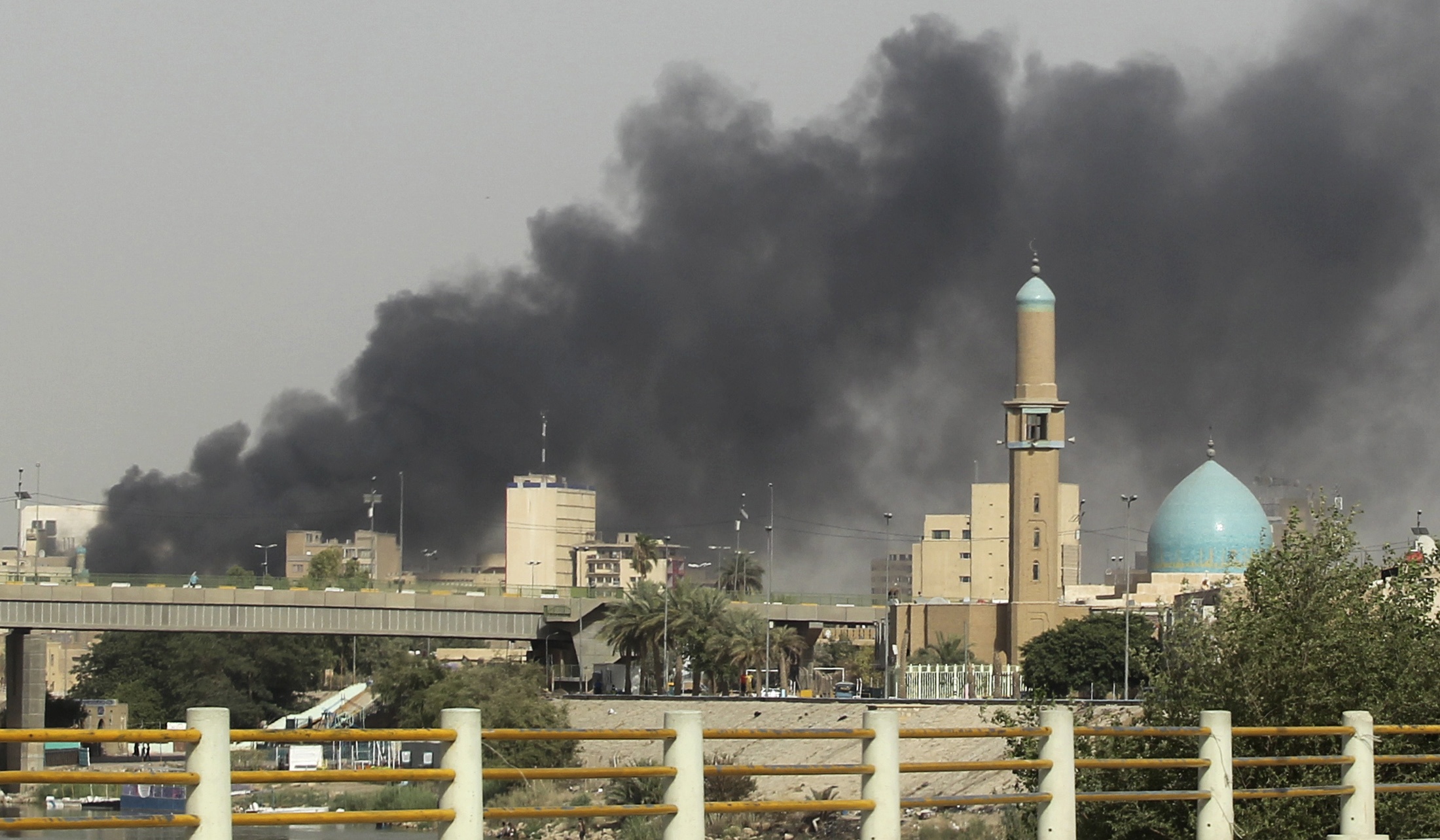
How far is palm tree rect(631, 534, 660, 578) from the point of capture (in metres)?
158

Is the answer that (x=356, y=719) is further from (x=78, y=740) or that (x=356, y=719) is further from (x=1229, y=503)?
(x=78, y=740)

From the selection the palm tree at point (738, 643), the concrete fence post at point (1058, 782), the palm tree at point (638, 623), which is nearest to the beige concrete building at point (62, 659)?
the palm tree at point (638, 623)

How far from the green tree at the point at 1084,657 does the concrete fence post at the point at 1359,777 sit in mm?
80909

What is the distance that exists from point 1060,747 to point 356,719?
108191mm

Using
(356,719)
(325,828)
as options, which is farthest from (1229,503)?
(325,828)

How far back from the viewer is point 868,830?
36.7 feet

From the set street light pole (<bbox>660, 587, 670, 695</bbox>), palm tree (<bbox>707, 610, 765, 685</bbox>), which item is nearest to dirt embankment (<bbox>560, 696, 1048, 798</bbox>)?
street light pole (<bbox>660, 587, 670, 695</bbox>)

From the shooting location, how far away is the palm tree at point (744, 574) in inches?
6348

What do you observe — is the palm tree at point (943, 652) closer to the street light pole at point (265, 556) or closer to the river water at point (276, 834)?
the river water at point (276, 834)

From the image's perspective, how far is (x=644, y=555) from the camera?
162 m

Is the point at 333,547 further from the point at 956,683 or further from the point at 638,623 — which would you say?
the point at 956,683

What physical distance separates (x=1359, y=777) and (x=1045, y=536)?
314 feet

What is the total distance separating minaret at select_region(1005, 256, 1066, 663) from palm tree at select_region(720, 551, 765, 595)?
5151 cm

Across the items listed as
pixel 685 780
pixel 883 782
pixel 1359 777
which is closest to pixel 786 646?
pixel 1359 777
